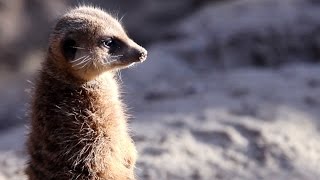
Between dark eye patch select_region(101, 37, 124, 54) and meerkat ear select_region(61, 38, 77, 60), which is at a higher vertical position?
dark eye patch select_region(101, 37, 124, 54)

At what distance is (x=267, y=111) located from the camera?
16.4ft

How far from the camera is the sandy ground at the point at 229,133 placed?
4297 mm

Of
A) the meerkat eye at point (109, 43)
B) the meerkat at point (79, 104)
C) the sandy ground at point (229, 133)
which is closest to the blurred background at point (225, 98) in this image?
the sandy ground at point (229, 133)

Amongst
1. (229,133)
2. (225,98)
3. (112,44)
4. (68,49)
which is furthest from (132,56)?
(225,98)

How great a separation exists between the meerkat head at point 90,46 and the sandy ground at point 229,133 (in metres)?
1.21

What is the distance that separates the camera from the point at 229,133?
4625 mm

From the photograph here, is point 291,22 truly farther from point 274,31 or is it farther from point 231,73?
point 231,73

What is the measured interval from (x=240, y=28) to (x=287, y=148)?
254 centimetres

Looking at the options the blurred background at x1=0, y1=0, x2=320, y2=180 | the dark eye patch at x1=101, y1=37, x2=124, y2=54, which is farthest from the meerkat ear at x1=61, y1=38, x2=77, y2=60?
the blurred background at x1=0, y1=0, x2=320, y2=180

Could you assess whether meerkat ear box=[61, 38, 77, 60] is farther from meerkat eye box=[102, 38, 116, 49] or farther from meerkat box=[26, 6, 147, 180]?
meerkat eye box=[102, 38, 116, 49]

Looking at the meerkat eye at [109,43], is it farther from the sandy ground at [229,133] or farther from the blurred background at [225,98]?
the sandy ground at [229,133]

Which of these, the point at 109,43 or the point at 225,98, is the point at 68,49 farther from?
the point at 225,98

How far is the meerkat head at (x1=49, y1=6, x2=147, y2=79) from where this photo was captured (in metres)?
3.01

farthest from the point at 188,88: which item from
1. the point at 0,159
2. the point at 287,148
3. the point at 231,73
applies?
the point at 0,159
